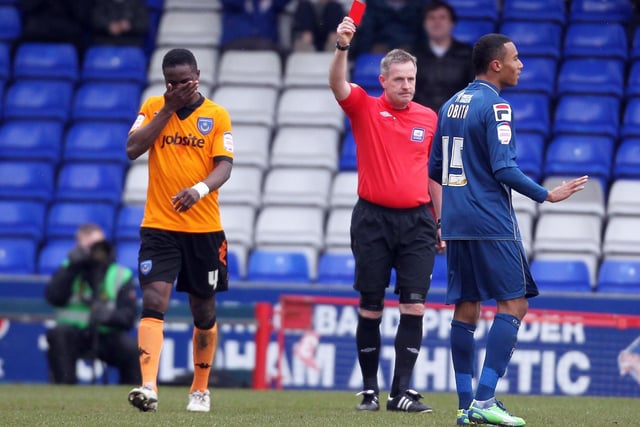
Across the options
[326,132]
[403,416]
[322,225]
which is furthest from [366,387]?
[326,132]

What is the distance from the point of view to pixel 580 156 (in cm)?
1359

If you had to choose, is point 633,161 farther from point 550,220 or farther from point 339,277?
point 339,277

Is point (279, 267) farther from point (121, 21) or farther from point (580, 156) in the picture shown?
point (121, 21)

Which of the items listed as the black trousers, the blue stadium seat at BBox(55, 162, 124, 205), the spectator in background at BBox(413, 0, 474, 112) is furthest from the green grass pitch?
the spectator in background at BBox(413, 0, 474, 112)

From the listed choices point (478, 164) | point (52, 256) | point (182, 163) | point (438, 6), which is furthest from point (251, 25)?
point (478, 164)

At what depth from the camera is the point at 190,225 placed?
8016mm

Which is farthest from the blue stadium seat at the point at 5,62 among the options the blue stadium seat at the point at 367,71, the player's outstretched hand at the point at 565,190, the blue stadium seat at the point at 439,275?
the player's outstretched hand at the point at 565,190

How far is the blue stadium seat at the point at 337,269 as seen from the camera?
42.1 ft

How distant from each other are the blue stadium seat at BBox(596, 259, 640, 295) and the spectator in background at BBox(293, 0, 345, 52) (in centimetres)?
438

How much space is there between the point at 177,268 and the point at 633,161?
22.7 ft

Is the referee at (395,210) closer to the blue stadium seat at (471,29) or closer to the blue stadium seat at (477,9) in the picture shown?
the blue stadium seat at (471,29)

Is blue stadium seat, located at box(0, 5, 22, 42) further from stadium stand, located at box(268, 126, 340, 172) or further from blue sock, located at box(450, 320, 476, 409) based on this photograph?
blue sock, located at box(450, 320, 476, 409)

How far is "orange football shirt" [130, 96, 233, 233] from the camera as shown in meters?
8.01

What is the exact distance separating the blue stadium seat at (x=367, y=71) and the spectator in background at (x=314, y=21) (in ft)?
1.54
